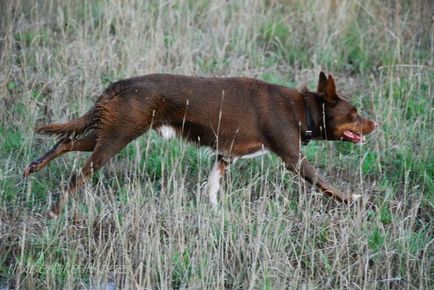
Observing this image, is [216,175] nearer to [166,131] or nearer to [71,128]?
[166,131]

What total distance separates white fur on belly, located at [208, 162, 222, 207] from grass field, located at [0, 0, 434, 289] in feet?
0.35

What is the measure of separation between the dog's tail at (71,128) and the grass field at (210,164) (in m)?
0.43

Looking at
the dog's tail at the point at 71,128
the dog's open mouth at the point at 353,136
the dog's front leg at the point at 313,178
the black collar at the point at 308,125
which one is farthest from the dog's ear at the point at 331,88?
the dog's tail at the point at 71,128

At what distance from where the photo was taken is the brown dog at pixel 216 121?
6.03m

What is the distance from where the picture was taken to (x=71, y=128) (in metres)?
6.20

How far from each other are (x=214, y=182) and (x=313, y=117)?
1006mm

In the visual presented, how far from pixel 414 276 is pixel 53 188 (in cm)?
304

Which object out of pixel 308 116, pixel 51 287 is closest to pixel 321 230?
pixel 308 116

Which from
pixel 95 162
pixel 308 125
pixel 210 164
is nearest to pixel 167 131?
pixel 95 162

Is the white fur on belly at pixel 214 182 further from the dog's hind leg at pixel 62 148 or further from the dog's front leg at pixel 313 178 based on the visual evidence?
the dog's hind leg at pixel 62 148

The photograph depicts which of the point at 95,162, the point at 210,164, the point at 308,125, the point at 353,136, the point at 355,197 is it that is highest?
the point at 308,125

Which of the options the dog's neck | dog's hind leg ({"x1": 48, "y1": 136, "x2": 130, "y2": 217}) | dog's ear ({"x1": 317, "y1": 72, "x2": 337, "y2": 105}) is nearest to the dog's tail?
dog's hind leg ({"x1": 48, "y1": 136, "x2": 130, "y2": 217})

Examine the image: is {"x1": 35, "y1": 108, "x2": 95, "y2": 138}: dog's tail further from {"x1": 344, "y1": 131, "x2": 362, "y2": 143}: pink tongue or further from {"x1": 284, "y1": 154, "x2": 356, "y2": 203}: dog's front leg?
{"x1": 344, "y1": 131, "x2": 362, "y2": 143}: pink tongue

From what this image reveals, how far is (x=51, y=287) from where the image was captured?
5.16 m
